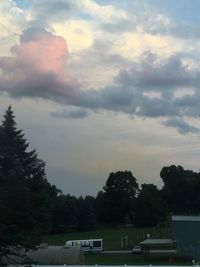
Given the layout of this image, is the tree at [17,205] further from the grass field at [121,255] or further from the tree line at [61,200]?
the grass field at [121,255]

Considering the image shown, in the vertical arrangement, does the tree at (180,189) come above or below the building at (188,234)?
above

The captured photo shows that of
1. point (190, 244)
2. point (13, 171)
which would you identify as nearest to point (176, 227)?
point (190, 244)

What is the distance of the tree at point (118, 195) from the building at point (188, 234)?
89.9 metres

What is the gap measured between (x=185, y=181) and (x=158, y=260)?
374 feet

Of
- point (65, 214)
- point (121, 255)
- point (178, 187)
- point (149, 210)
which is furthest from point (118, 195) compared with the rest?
point (121, 255)

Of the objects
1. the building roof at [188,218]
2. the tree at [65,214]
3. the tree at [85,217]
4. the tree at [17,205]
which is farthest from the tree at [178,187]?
the tree at [17,205]

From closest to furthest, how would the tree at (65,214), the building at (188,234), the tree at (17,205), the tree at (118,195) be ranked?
the tree at (17,205), the building at (188,234), the tree at (65,214), the tree at (118,195)

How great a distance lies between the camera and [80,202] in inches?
5861

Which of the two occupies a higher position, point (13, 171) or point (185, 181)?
point (185, 181)

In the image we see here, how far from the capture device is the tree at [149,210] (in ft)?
520

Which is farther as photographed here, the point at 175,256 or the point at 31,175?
the point at 175,256

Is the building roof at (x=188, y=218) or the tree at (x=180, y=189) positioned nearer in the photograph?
the building roof at (x=188, y=218)

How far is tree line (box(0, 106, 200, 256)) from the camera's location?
36.3 m

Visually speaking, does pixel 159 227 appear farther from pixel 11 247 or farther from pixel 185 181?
pixel 11 247
